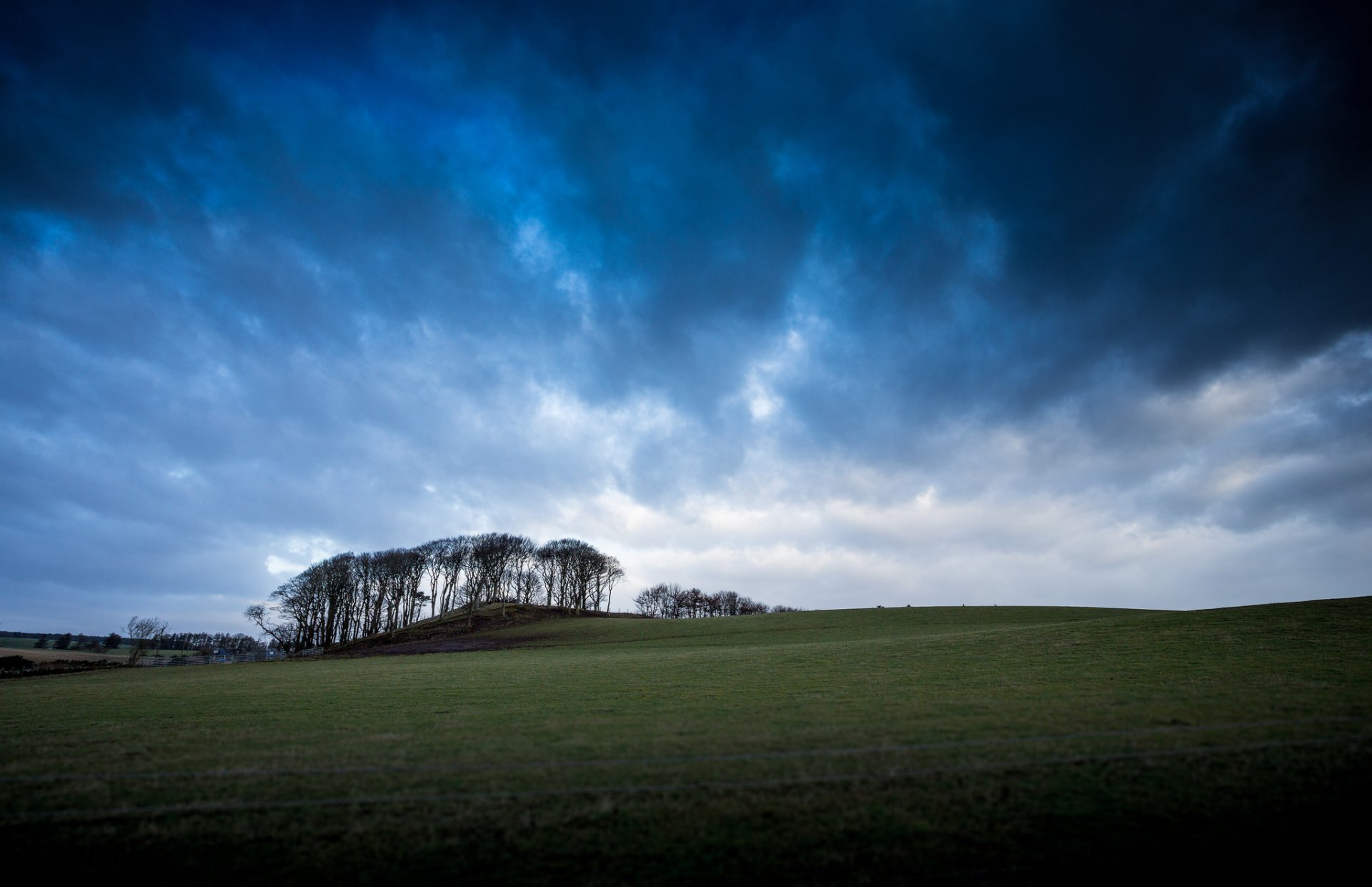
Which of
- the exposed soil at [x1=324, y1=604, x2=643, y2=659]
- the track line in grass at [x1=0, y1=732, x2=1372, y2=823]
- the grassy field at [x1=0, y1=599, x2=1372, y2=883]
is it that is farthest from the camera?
the exposed soil at [x1=324, y1=604, x2=643, y2=659]

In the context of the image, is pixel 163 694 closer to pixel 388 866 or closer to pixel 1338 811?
pixel 388 866

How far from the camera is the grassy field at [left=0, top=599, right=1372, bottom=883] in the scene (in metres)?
6.77

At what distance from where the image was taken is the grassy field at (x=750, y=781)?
22.2ft

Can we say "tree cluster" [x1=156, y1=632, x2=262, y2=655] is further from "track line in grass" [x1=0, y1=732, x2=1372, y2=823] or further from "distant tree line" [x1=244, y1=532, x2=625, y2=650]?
"track line in grass" [x1=0, y1=732, x2=1372, y2=823]

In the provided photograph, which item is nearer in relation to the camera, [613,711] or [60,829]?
[60,829]

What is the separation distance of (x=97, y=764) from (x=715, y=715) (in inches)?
546

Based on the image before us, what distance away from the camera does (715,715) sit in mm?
15523

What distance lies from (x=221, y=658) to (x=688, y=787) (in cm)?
9940

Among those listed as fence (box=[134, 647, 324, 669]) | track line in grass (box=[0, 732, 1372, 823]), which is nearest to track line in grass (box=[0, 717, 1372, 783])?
track line in grass (box=[0, 732, 1372, 823])

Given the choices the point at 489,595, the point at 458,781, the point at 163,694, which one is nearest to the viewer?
the point at 458,781

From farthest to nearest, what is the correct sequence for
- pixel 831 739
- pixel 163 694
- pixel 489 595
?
1. pixel 489 595
2. pixel 163 694
3. pixel 831 739

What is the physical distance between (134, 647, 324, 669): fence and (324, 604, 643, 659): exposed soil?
5389 millimetres

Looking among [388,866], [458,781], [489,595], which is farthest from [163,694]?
[489,595]

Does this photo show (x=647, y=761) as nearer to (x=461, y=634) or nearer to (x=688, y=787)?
(x=688, y=787)
